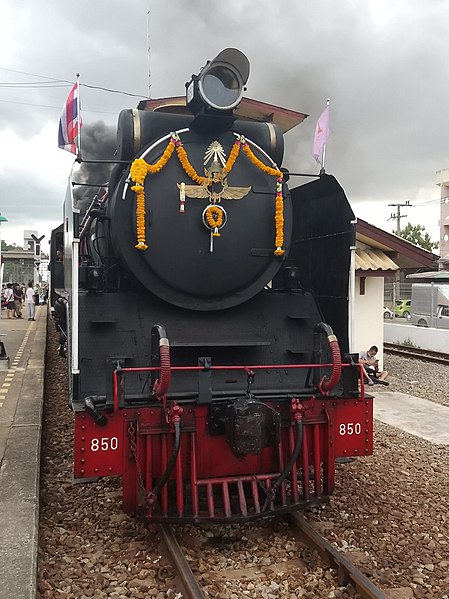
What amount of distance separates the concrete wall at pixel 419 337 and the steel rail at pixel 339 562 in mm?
12174

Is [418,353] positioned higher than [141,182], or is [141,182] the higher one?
[141,182]

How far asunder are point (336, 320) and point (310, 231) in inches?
37.7

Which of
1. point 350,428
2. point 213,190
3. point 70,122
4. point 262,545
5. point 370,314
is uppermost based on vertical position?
point 70,122

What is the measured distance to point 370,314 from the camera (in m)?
10.2

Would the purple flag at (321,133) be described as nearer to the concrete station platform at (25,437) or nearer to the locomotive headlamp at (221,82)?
the locomotive headlamp at (221,82)

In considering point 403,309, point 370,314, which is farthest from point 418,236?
point 370,314

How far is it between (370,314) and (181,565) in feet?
25.5

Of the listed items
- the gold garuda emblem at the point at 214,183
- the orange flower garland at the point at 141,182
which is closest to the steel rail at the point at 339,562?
the orange flower garland at the point at 141,182

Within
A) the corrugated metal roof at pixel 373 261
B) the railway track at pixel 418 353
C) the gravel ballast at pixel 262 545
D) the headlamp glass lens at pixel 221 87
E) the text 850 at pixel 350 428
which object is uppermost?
the headlamp glass lens at pixel 221 87

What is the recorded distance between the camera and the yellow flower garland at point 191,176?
3826 millimetres

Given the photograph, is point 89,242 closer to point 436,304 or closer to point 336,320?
point 336,320

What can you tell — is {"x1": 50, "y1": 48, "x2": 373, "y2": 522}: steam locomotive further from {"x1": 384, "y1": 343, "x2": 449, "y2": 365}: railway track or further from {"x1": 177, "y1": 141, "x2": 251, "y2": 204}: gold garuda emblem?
{"x1": 384, "y1": 343, "x2": 449, "y2": 365}: railway track

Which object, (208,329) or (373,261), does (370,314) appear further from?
(208,329)

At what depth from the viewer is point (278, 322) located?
172 inches
